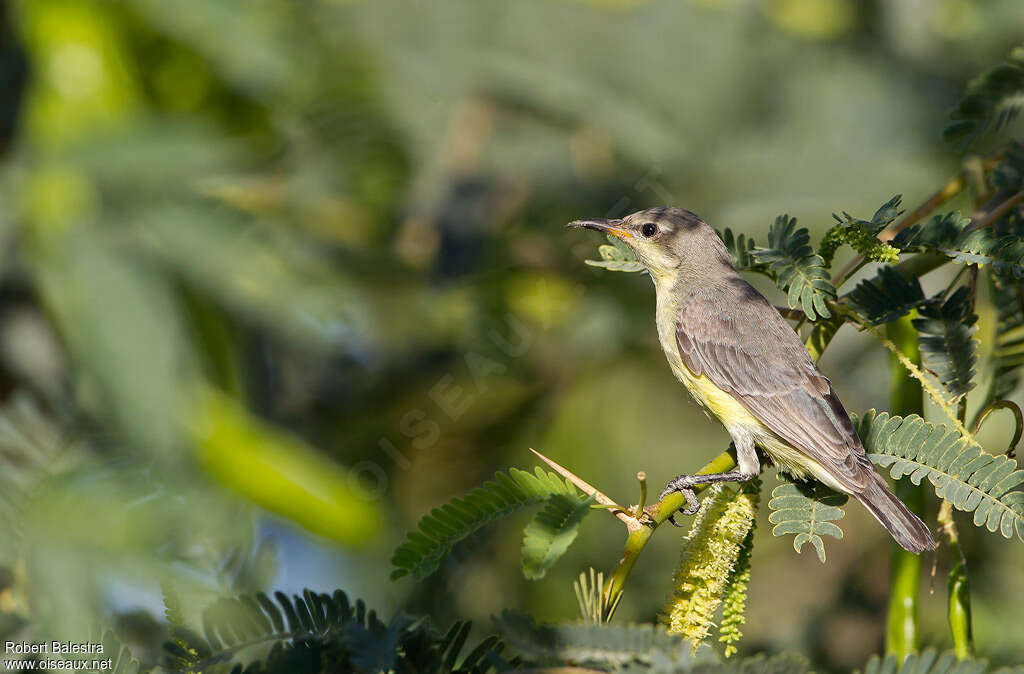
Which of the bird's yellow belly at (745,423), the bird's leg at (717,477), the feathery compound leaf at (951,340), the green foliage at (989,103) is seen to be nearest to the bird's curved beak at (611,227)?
the bird's yellow belly at (745,423)

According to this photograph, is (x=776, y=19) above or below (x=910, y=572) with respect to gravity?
above

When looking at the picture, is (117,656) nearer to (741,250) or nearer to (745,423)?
(741,250)

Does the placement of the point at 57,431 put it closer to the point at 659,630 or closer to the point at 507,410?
the point at 659,630

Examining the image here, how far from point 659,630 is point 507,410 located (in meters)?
2.00

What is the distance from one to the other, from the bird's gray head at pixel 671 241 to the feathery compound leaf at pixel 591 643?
4.30 feet

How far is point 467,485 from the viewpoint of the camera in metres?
3.03

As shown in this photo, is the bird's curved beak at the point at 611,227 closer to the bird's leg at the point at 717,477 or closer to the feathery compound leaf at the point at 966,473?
the bird's leg at the point at 717,477

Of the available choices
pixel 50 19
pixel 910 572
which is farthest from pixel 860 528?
pixel 50 19

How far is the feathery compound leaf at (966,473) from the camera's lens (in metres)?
1.43

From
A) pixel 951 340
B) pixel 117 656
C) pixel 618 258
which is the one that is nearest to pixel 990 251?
pixel 951 340

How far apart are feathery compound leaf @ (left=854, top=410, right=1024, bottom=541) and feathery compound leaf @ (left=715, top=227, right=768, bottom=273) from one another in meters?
0.41

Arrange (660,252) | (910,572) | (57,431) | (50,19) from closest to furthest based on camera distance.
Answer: (910,572) < (57,431) < (50,19) < (660,252)

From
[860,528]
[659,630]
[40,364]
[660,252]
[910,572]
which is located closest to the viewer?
[659,630]

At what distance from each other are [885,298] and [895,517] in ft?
1.40
